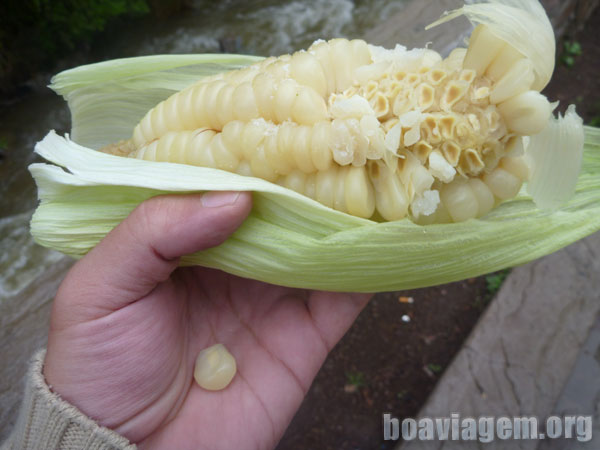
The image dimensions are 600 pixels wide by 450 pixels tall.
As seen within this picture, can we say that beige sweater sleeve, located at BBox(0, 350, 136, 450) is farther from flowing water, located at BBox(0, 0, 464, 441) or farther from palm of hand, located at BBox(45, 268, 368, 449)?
flowing water, located at BBox(0, 0, 464, 441)

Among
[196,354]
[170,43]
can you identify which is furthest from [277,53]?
[196,354]

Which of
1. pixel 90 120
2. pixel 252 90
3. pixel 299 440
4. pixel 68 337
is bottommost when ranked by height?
pixel 299 440

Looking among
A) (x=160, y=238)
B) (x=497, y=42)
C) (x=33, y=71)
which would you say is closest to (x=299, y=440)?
(x=160, y=238)

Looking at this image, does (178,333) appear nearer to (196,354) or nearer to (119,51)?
(196,354)

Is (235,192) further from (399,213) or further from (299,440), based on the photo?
(299,440)

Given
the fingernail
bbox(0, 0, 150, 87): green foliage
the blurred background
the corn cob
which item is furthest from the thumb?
bbox(0, 0, 150, 87): green foliage
